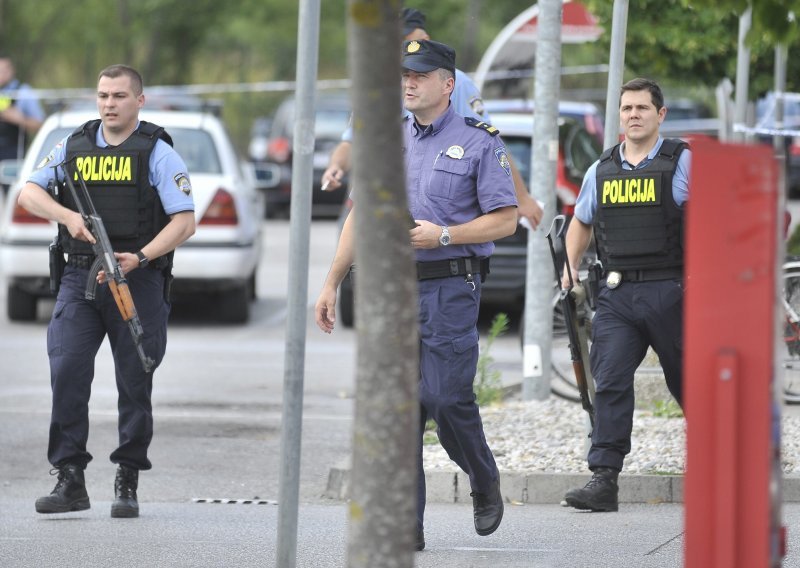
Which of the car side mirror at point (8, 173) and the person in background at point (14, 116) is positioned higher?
the person in background at point (14, 116)

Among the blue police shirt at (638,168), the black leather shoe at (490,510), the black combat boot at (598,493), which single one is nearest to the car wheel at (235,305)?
the blue police shirt at (638,168)

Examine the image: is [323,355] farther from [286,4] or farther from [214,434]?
[286,4]

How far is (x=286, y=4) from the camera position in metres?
37.9

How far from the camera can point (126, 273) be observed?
6.66 metres

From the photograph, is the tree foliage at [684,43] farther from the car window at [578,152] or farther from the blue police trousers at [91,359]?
the blue police trousers at [91,359]

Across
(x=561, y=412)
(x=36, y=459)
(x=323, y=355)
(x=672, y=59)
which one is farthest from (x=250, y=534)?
(x=672, y=59)

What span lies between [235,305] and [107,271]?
6936 mm

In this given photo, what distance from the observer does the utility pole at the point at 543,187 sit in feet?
29.0

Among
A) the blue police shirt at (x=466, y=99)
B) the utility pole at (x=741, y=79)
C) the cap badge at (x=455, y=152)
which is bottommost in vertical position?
the cap badge at (x=455, y=152)

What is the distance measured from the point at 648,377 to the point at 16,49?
29739mm

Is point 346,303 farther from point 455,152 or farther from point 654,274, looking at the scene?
point 455,152

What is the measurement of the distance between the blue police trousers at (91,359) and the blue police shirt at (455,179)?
1433 millimetres

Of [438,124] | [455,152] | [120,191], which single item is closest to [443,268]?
[455,152]

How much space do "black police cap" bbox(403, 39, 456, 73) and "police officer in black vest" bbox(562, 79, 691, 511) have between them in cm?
106
